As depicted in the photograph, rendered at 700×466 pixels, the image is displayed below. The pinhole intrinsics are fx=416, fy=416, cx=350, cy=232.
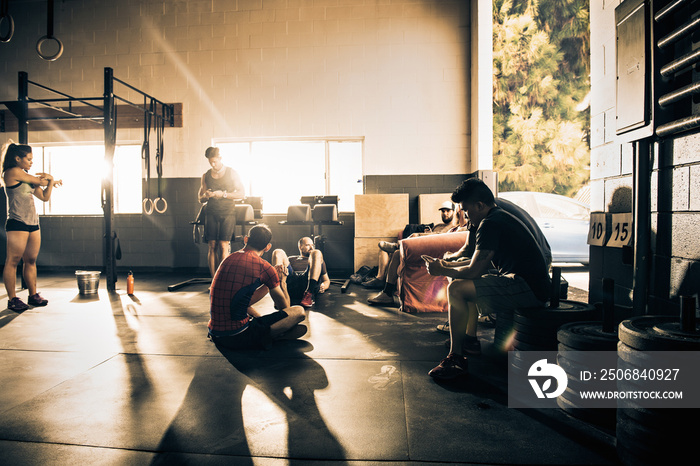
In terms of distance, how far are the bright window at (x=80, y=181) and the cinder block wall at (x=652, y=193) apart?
721cm

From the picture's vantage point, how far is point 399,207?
21.7ft

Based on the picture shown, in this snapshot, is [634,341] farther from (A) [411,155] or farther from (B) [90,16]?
(B) [90,16]

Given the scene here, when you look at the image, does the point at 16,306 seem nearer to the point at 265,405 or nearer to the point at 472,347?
the point at 265,405

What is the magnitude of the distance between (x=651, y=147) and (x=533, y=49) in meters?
13.2

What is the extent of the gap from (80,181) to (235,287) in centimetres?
652

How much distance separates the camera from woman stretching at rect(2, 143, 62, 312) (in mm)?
4227

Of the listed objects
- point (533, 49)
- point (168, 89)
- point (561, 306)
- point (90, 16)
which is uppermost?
point (533, 49)

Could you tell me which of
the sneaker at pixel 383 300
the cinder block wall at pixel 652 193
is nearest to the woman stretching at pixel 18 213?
the sneaker at pixel 383 300

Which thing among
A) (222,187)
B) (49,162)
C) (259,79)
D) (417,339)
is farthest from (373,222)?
(49,162)

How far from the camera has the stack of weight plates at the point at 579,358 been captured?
1854 millimetres

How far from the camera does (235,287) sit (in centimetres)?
281

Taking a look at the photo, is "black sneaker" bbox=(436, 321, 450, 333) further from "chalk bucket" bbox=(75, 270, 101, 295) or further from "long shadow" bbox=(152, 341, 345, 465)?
"chalk bucket" bbox=(75, 270, 101, 295)

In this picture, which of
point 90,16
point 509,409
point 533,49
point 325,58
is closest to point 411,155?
point 325,58

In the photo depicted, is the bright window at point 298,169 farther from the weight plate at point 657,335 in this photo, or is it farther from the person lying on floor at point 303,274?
the weight plate at point 657,335
